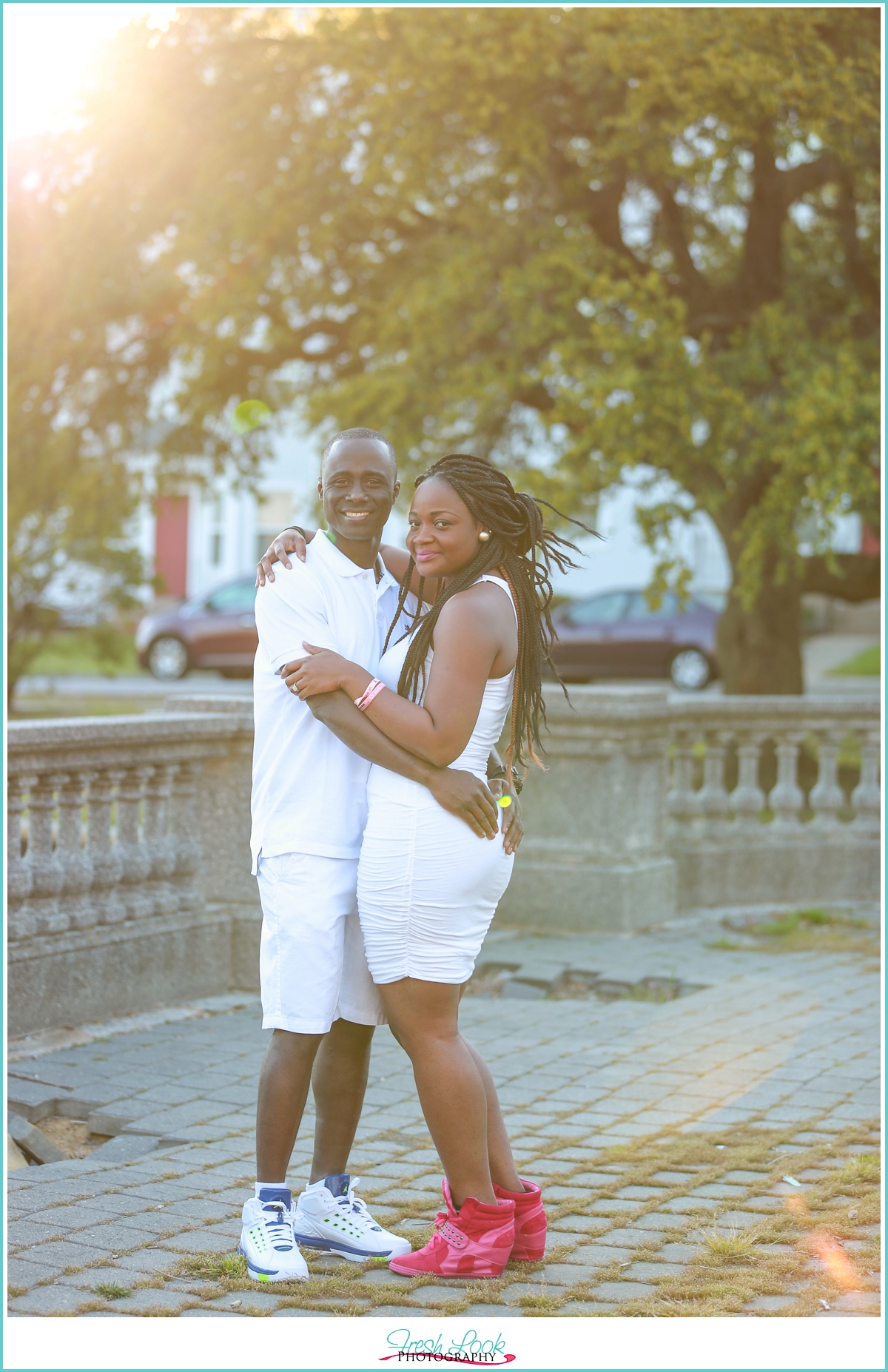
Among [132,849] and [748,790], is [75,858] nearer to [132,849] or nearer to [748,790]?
[132,849]

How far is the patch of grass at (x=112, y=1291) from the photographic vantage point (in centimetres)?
343

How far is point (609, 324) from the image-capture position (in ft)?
32.8

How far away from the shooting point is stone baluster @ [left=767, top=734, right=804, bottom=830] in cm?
912

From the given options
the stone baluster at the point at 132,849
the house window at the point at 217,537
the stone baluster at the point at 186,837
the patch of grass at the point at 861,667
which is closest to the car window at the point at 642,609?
the patch of grass at the point at 861,667

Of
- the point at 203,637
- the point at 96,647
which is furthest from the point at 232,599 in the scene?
the point at 96,647

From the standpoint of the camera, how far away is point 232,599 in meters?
24.2

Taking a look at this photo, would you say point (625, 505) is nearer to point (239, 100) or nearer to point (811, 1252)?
point (239, 100)

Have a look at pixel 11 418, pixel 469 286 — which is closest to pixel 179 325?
pixel 11 418

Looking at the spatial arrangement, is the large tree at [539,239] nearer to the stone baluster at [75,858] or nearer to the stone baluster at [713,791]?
the stone baluster at [713,791]

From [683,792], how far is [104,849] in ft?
12.7

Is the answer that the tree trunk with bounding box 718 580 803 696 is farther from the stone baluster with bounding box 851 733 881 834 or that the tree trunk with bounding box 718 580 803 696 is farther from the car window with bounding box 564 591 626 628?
the car window with bounding box 564 591 626 628

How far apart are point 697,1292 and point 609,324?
24.8 feet

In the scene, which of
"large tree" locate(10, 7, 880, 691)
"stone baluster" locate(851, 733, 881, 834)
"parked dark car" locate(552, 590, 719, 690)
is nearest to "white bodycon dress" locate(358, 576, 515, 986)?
"stone baluster" locate(851, 733, 881, 834)

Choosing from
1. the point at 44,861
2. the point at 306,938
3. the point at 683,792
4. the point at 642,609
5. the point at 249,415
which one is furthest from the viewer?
the point at 642,609
